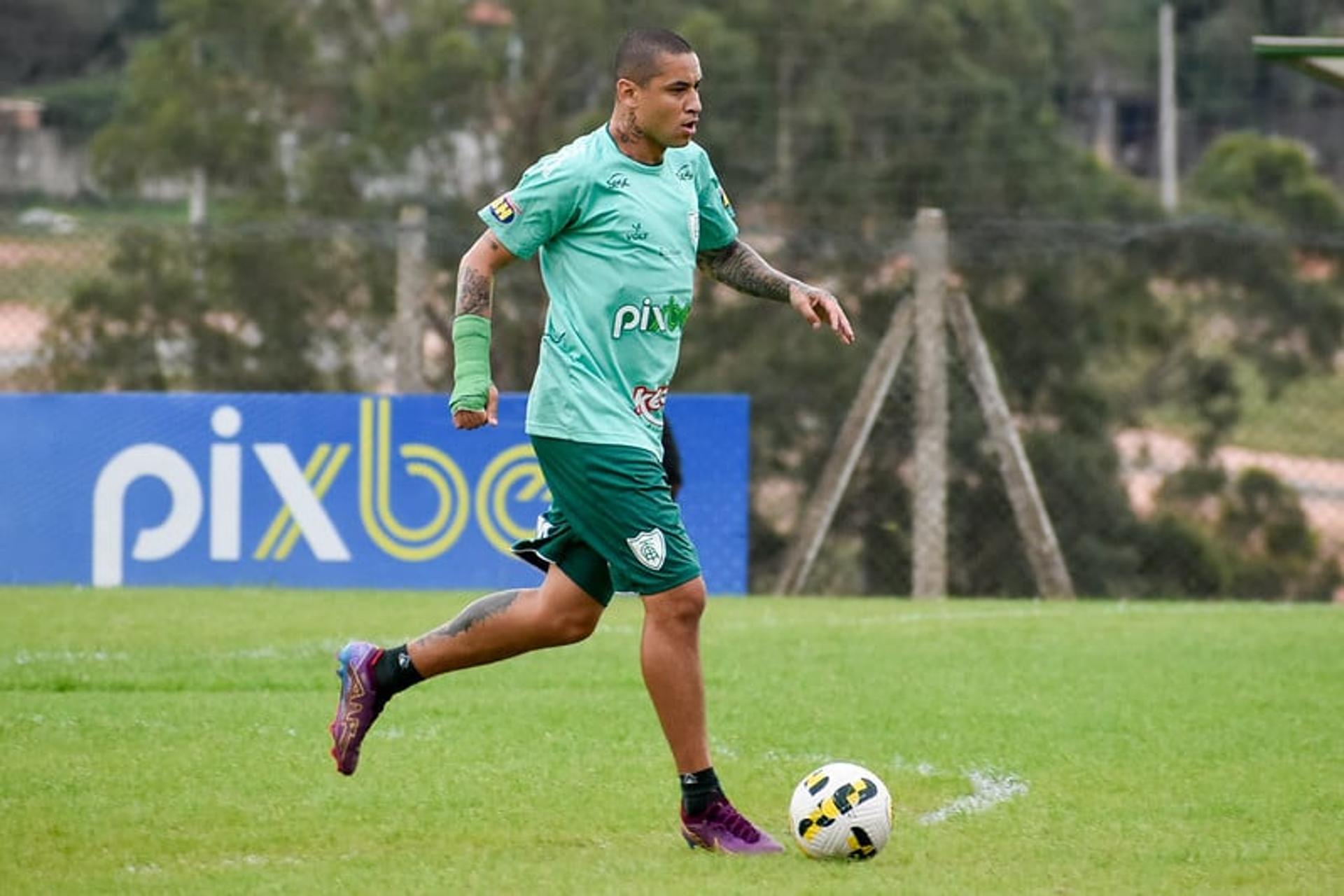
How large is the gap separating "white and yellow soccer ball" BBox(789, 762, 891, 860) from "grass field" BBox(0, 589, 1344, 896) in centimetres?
7

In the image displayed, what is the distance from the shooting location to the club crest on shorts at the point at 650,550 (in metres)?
5.66

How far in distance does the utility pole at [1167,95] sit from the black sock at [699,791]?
18.3 m

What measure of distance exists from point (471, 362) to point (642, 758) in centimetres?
178

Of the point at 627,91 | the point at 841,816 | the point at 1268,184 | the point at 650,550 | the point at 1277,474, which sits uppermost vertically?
the point at 627,91

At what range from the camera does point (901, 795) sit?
21.2 feet

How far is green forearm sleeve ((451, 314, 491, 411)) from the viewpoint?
18.7 feet

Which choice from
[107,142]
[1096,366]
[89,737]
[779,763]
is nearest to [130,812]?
[89,737]

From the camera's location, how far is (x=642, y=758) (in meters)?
7.02

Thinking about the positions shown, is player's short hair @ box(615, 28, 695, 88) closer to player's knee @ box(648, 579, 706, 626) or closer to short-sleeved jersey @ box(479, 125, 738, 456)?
short-sleeved jersey @ box(479, 125, 738, 456)

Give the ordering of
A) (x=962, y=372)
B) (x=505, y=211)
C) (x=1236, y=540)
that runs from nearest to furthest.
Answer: (x=505, y=211) → (x=962, y=372) → (x=1236, y=540)

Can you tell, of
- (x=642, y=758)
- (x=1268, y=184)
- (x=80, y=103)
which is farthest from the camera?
(x=80, y=103)

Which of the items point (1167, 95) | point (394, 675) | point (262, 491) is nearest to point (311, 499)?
point (262, 491)

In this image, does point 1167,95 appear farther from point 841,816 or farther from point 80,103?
point 841,816

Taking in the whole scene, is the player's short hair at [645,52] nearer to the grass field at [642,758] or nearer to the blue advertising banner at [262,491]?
the grass field at [642,758]
